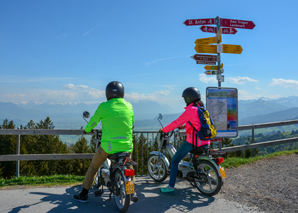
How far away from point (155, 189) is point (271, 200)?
7.38 ft

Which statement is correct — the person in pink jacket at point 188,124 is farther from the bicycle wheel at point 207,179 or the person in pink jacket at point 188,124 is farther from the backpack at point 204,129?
the bicycle wheel at point 207,179

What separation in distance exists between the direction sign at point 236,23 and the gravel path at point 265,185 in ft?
14.1

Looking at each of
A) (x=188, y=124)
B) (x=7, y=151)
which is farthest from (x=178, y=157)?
(x=7, y=151)

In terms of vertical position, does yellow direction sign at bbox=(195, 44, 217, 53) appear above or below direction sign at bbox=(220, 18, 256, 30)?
below

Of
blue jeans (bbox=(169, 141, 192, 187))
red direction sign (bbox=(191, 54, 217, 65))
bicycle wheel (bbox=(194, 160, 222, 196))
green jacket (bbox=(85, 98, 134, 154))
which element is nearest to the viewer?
green jacket (bbox=(85, 98, 134, 154))

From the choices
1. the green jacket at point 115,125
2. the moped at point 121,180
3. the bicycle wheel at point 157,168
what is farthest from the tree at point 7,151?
the green jacket at point 115,125

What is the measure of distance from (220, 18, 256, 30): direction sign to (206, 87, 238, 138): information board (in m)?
1.96

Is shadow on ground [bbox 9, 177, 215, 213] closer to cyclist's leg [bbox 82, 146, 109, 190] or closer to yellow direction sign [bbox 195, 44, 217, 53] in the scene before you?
cyclist's leg [bbox 82, 146, 109, 190]

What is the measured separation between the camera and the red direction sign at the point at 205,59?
6.97 meters

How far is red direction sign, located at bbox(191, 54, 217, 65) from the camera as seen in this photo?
6.97 m

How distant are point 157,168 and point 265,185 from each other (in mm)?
2480

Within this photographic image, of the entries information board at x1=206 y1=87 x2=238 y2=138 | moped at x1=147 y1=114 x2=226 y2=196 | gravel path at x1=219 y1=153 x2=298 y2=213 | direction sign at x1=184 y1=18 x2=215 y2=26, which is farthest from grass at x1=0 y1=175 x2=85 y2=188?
direction sign at x1=184 y1=18 x2=215 y2=26

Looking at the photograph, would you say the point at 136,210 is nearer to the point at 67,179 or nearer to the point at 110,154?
the point at 110,154

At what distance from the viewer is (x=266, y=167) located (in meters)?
7.24
